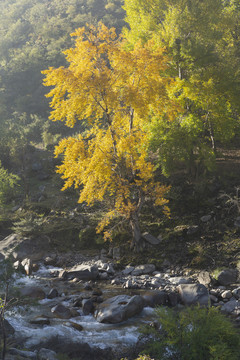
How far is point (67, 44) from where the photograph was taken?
157ft

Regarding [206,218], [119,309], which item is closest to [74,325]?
[119,309]

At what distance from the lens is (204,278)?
969 centimetres

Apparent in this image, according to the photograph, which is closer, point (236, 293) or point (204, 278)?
point (236, 293)

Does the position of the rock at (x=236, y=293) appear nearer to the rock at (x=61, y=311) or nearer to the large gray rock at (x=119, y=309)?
the large gray rock at (x=119, y=309)

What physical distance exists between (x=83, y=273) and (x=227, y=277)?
5274 mm

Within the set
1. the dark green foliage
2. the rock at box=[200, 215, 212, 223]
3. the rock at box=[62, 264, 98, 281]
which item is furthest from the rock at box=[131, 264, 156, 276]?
the dark green foliage

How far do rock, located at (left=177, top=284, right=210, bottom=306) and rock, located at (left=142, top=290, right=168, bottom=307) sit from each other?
1.80 ft

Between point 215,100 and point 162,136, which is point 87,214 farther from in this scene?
point 215,100

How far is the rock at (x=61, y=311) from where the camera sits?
327 inches

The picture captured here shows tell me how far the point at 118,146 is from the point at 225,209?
5673mm

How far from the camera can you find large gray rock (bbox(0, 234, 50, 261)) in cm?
1312

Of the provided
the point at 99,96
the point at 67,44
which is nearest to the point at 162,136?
the point at 99,96

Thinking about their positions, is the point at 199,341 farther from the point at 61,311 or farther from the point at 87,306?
the point at 61,311

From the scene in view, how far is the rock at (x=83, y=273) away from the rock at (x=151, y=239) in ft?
8.77
